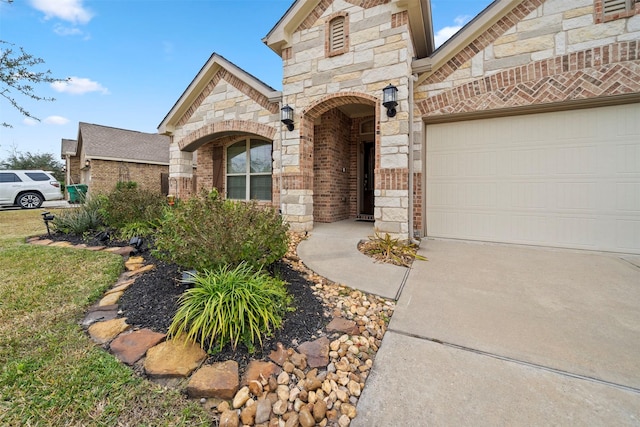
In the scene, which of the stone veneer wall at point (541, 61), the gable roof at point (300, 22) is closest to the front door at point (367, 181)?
the gable roof at point (300, 22)

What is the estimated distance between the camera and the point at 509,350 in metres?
1.90

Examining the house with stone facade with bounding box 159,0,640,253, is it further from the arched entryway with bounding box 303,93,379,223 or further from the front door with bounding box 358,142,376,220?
the front door with bounding box 358,142,376,220

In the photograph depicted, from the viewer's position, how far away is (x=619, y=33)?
3.95 m

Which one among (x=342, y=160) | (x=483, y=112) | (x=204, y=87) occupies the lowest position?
(x=342, y=160)

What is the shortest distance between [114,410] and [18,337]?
1.34 metres

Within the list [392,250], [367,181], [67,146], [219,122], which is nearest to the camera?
[392,250]

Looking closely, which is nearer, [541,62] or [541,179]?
[541,62]

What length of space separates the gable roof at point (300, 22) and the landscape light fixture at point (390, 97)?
62.0 inches

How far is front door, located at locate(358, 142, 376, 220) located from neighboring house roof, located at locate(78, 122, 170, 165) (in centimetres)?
1418

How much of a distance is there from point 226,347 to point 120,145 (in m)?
18.9

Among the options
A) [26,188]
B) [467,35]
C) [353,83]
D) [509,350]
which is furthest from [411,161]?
[26,188]

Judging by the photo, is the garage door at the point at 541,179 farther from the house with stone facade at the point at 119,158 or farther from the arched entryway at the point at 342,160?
the house with stone facade at the point at 119,158

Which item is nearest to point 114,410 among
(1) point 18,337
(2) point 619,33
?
(1) point 18,337

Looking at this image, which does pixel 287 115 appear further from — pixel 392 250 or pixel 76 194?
pixel 76 194
